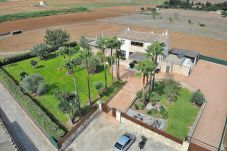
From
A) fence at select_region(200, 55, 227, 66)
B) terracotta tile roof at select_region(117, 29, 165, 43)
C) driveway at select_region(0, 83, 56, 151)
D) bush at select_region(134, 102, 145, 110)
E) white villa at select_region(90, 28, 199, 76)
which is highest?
terracotta tile roof at select_region(117, 29, 165, 43)

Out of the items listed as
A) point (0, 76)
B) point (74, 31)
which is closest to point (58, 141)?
point (0, 76)

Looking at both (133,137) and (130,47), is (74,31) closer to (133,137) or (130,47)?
(130,47)

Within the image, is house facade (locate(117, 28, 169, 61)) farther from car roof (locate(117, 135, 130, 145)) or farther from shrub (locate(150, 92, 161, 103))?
car roof (locate(117, 135, 130, 145))

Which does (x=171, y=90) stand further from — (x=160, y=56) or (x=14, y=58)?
(x=14, y=58)

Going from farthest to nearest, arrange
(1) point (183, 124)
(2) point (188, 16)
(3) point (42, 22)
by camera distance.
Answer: (2) point (188, 16) < (3) point (42, 22) < (1) point (183, 124)

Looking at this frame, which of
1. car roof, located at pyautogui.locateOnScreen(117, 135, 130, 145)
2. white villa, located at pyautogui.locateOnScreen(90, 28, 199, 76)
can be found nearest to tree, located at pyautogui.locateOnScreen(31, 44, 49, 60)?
white villa, located at pyautogui.locateOnScreen(90, 28, 199, 76)

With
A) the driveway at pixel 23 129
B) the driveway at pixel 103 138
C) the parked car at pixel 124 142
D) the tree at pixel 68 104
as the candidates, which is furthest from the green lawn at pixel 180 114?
the driveway at pixel 23 129

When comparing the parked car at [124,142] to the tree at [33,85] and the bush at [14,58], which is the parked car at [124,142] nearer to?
the tree at [33,85]
